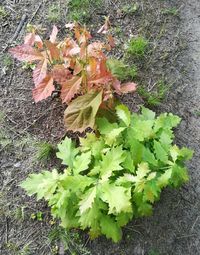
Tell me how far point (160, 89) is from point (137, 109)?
0.33m

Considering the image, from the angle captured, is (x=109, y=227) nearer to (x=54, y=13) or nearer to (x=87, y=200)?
(x=87, y=200)

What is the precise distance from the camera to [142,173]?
2.28m

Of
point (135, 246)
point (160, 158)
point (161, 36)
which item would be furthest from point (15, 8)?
point (135, 246)

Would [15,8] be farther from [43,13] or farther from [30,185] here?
[30,185]

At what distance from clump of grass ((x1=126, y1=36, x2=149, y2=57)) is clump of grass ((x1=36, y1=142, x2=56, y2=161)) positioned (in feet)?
3.76

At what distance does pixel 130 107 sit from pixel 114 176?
2.74ft

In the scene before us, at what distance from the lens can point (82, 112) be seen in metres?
2.70

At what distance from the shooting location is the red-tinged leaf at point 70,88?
105 inches

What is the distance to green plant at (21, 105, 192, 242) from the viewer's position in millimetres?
2285

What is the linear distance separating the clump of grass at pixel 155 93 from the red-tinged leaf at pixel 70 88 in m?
0.75

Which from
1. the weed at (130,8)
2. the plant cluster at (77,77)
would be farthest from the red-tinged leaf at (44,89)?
the weed at (130,8)

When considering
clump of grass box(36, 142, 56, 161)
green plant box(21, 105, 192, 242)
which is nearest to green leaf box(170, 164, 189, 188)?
green plant box(21, 105, 192, 242)

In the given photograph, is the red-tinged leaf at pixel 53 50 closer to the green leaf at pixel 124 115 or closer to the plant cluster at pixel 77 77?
the plant cluster at pixel 77 77

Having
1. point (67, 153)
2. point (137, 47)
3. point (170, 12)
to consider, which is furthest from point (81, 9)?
point (67, 153)
